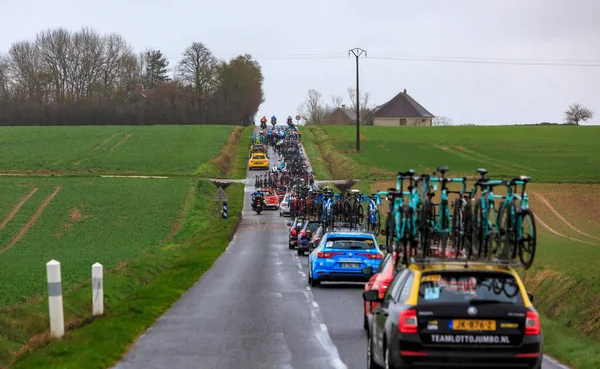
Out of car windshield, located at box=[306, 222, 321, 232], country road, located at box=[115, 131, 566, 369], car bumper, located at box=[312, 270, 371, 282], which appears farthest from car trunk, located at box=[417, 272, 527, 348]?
car windshield, located at box=[306, 222, 321, 232]

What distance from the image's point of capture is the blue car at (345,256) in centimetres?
2486

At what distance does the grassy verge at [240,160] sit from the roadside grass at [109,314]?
4540 centimetres

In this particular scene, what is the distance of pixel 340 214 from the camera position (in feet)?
113

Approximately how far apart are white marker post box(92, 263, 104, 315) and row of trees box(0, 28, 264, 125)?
435 ft

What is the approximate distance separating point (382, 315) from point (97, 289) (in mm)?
8313

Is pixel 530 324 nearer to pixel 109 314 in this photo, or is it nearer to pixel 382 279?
pixel 382 279

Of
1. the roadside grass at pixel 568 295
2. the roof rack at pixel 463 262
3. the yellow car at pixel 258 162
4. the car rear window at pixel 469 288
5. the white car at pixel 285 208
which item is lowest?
the white car at pixel 285 208

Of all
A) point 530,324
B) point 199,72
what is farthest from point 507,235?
point 199,72

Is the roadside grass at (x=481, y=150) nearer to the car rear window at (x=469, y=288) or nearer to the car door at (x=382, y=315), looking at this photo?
the car door at (x=382, y=315)

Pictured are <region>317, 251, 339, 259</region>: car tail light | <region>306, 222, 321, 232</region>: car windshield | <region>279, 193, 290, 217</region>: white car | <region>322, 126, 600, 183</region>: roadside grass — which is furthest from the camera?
<region>322, 126, 600, 183</region>: roadside grass

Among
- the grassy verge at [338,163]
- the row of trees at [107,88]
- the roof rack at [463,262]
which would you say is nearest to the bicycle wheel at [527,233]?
the roof rack at [463,262]

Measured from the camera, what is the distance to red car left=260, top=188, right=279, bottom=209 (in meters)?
69.5

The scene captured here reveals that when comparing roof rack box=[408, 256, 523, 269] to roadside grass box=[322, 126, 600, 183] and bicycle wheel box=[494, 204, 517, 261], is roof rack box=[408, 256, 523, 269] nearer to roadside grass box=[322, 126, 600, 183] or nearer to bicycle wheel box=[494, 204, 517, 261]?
bicycle wheel box=[494, 204, 517, 261]

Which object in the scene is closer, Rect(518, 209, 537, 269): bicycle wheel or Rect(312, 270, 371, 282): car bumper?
Rect(518, 209, 537, 269): bicycle wheel
